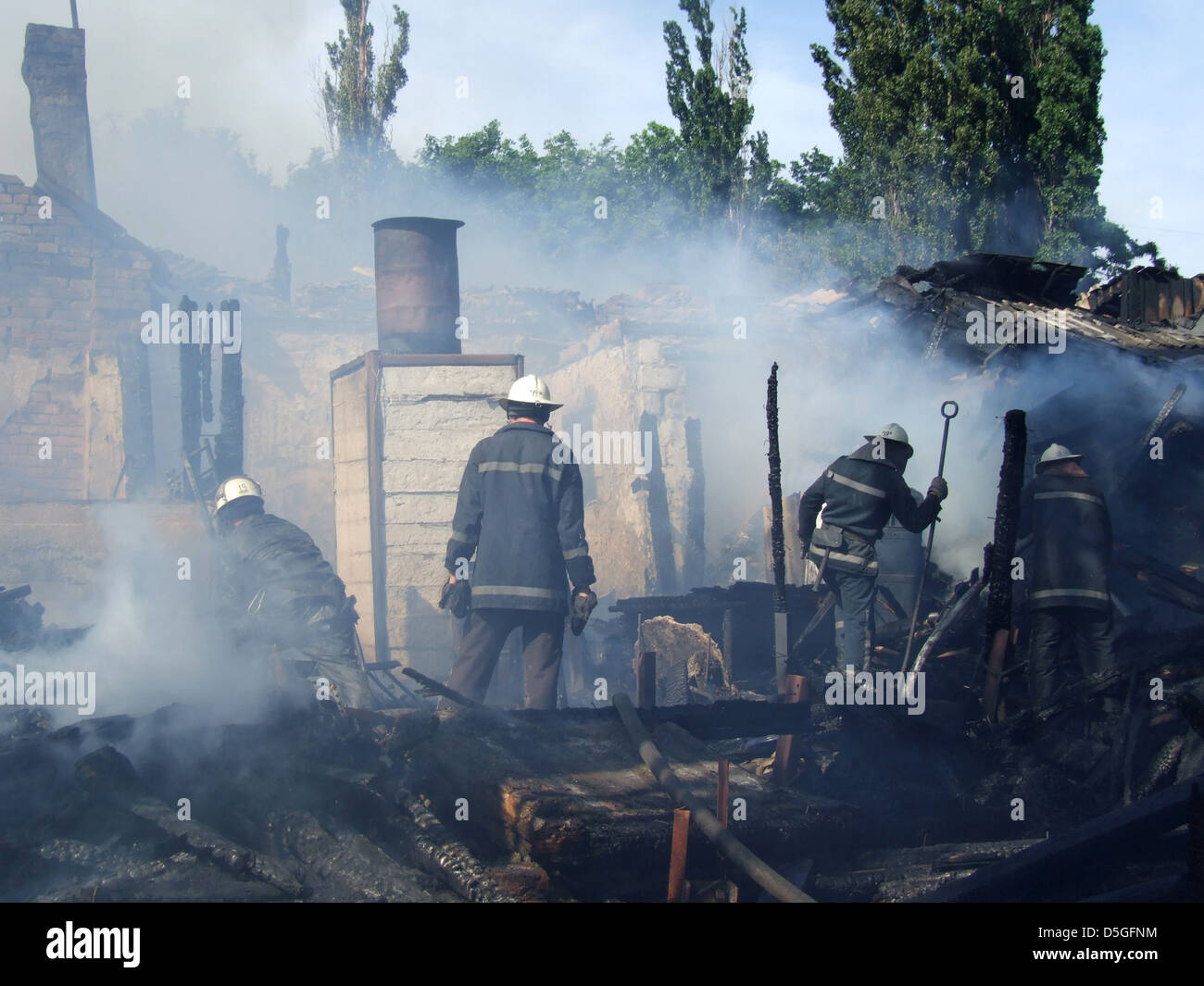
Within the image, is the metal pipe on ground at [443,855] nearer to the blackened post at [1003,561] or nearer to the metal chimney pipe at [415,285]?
the blackened post at [1003,561]

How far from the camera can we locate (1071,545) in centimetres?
641

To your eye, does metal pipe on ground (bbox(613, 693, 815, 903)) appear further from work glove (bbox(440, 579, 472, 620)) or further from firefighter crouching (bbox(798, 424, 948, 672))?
firefighter crouching (bbox(798, 424, 948, 672))

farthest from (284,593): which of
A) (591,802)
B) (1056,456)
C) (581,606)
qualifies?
(1056,456)

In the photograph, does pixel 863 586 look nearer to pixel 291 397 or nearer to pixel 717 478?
pixel 717 478

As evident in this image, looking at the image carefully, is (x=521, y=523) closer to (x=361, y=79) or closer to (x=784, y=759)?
(x=784, y=759)

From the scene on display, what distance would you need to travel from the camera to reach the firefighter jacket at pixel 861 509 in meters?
6.78

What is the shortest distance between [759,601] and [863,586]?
1663 mm

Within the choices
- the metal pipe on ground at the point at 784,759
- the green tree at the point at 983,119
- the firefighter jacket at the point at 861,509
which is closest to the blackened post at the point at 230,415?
the firefighter jacket at the point at 861,509

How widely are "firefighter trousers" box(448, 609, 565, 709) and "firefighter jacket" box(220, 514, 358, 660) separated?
1.03 metres

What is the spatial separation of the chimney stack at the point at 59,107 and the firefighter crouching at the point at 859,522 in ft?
58.9

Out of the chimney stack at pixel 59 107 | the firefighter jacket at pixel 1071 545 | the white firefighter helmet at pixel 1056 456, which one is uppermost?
the chimney stack at pixel 59 107

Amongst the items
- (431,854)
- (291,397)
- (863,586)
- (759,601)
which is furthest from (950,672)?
(291,397)

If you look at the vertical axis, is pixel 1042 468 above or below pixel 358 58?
below
